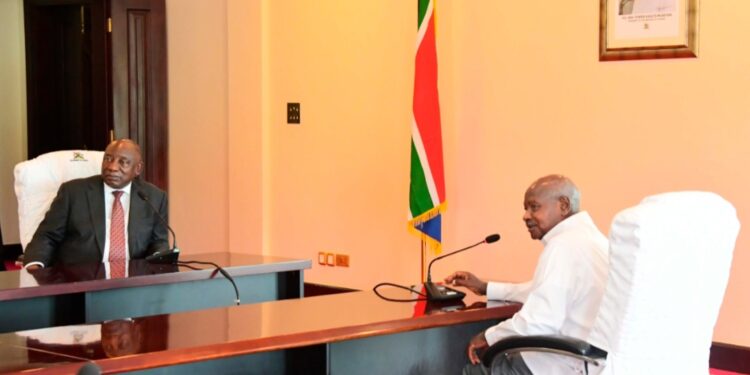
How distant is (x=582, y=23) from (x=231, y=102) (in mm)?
2957

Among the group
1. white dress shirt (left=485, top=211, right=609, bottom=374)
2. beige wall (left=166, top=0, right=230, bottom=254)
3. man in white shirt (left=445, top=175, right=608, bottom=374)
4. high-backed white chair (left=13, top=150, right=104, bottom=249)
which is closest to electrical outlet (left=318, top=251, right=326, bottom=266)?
beige wall (left=166, top=0, right=230, bottom=254)

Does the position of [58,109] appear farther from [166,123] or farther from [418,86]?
[418,86]

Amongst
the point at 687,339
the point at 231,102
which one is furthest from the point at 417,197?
the point at 687,339

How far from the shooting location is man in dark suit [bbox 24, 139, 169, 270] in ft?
15.1

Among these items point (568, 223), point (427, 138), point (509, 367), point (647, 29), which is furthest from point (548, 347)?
point (427, 138)

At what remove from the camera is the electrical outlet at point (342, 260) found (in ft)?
22.7

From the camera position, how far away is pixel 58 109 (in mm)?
8961

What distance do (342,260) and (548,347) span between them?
4.04 metres

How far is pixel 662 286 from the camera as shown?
274 centimetres

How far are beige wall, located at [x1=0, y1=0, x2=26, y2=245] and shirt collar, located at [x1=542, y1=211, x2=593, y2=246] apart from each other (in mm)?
6737

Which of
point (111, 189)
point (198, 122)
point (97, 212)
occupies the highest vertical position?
point (198, 122)

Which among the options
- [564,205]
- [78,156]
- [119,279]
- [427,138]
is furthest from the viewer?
[427,138]

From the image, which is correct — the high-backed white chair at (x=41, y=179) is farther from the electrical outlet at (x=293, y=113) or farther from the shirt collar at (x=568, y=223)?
the shirt collar at (x=568, y=223)

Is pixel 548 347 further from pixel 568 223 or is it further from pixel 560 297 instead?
pixel 568 223
